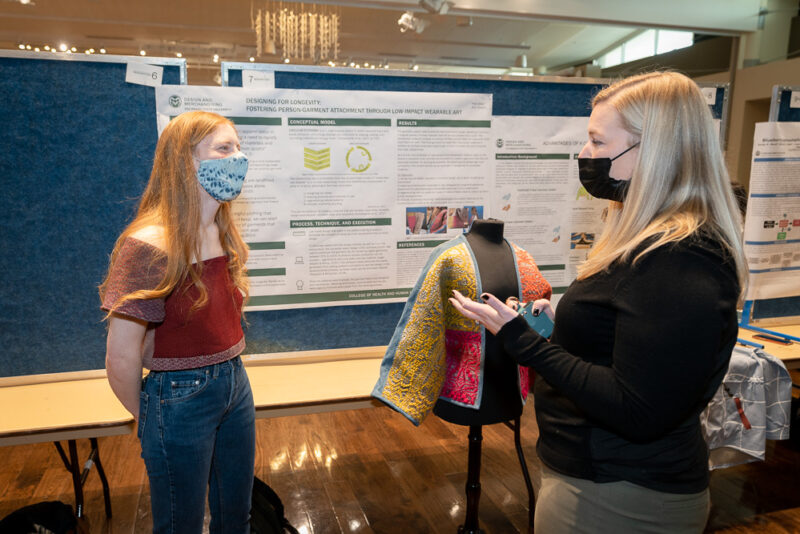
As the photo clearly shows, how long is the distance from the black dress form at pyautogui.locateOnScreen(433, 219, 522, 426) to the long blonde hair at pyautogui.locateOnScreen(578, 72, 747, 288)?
71cm

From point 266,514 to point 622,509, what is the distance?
4.35ft

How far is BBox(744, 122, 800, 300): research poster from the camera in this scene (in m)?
2.63

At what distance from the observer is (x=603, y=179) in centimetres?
109

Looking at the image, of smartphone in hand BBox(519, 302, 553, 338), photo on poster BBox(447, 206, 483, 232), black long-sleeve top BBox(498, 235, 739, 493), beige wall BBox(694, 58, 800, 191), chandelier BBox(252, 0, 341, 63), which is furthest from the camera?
beige wall BBox(694, 58, 800, 191)

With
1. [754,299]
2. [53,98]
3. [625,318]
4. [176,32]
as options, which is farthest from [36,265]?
[176,32]

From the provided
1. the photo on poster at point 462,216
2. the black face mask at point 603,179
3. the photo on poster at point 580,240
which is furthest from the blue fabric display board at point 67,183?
the black face mask at point 603,179

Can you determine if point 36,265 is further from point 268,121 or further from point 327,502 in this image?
point 327,502

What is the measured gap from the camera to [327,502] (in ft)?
8.08

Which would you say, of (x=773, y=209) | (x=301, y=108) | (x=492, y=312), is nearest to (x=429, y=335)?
(x=492, y=312)

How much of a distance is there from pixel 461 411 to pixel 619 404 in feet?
2.96

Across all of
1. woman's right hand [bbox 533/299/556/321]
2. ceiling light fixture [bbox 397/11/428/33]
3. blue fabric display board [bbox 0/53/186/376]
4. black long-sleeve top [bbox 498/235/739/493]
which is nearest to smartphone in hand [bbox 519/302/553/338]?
woman's right hand [bbox 533/299/556/321]

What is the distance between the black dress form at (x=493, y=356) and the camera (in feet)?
5.54

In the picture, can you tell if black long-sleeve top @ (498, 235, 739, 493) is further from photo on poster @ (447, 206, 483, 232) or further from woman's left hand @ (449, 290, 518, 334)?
photo on poster @ (447, 206, 483, 232)

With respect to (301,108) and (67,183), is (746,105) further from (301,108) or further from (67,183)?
(67,183)
